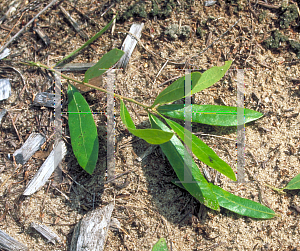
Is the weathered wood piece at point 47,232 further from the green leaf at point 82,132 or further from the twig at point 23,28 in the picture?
the twig at point 23,28

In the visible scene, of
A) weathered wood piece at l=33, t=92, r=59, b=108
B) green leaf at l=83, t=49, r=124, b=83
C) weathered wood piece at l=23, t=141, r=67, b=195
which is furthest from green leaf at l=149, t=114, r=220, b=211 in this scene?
weathered wood piece at l=33, t=92, r=59, b=108

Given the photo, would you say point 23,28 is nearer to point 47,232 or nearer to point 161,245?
point 47,232

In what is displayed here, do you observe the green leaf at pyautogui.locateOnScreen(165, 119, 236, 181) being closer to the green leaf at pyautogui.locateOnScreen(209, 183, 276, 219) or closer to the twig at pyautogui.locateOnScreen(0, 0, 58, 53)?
the green leaf at pyautogui.locateOnScreen(209, 183, 276, 219)

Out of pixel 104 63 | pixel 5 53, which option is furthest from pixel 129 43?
pixel 5 53

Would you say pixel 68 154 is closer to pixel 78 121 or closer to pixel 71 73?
pixel 78 121

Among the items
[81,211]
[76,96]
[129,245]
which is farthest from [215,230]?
[76,96]

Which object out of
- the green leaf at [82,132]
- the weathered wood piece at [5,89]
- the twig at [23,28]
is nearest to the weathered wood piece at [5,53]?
the twig at [23,28]
